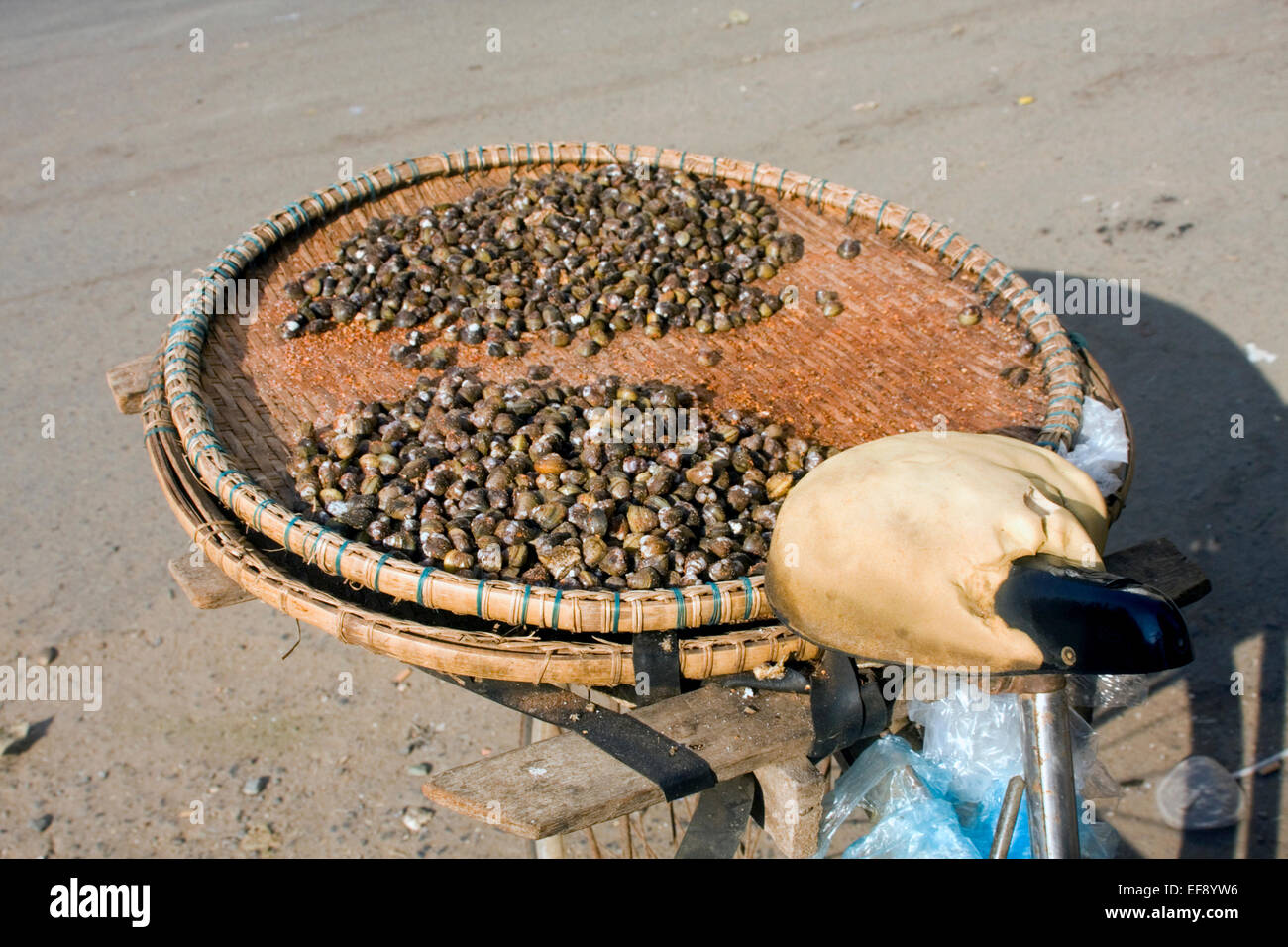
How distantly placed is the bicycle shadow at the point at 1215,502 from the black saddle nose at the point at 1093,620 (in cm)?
182

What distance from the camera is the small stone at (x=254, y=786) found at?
2.92m

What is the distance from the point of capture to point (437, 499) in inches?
89.0

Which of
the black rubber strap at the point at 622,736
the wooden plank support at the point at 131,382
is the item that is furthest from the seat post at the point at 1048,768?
the wooden plank support at the point at 131,382

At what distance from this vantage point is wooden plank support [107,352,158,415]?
2602 mm

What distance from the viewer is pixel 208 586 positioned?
2174 mm

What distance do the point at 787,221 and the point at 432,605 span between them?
195cm

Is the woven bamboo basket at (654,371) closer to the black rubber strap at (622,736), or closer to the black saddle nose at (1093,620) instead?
the black rubber strap at (622,736)

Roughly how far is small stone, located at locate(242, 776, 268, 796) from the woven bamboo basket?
109cm

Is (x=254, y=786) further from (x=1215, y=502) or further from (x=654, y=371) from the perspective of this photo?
(x=1215, y=502)

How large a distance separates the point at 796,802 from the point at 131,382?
77.1 inches

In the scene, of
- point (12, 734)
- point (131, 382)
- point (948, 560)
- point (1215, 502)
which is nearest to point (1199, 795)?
point (1215, 502)

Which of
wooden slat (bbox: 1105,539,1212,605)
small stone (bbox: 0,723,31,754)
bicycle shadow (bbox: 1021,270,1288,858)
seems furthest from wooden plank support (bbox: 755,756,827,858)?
small stone (bbox: 0,723,31,754)

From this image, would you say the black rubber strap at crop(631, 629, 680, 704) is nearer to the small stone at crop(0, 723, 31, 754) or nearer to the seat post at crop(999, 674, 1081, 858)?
the seat post at crop(999, 674, 1081, 858)
